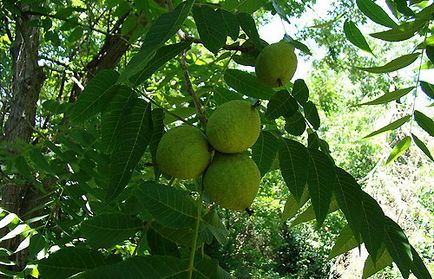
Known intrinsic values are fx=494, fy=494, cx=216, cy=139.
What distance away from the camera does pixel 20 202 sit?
369 centimetres

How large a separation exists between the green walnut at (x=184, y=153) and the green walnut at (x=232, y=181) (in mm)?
29

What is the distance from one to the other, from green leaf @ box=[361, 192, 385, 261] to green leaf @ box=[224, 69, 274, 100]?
394mm

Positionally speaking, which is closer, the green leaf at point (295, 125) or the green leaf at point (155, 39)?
the green leaf at point (155, 39)

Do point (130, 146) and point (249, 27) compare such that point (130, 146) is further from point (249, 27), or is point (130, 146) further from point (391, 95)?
point (391, 95)

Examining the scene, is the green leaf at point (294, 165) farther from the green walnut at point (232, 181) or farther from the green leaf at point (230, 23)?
the green leaf at point (230, 23)

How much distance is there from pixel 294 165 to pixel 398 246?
1.08ft

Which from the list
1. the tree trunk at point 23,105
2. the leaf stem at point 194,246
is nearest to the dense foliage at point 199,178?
the leaf stem at point 194,246

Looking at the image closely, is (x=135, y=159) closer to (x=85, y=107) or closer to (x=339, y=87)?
(x=85, y=107)

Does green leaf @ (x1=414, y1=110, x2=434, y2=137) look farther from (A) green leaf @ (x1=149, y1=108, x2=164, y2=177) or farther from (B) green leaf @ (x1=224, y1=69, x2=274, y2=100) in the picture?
(A) green leaf @ (x1=149, y1=108, x2=164, y2=177)

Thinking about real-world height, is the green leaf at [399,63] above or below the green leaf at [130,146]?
above

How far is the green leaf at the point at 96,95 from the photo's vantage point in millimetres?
1174

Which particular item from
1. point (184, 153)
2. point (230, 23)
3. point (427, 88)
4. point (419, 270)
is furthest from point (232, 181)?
point (427, 88)

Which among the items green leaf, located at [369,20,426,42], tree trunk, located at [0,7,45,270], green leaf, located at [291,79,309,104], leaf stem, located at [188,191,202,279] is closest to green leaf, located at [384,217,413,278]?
green leaf, located at [291,79,309,104]

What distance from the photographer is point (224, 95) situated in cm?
161
